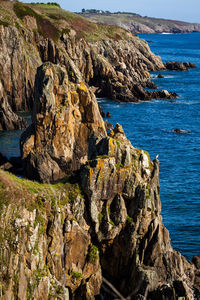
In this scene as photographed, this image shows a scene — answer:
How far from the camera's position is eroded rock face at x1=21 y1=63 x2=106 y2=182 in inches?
1617

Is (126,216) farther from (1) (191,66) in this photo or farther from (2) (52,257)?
(1) (191,66)

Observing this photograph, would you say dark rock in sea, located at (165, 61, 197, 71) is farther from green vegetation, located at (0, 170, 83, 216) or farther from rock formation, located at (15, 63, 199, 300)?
green vegetation, located at (0, 170, 83, 216)

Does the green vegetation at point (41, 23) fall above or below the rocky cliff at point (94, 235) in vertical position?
above

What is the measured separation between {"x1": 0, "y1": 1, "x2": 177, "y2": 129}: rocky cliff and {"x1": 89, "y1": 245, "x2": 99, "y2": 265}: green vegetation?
1959 inches

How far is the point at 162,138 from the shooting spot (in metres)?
66.4

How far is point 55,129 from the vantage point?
41656 mm

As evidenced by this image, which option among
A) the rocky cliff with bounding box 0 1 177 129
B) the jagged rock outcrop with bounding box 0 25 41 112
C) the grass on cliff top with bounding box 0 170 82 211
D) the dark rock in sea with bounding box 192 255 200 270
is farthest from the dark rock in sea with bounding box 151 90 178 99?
the grass on cliff top with bounding box 0 170 82 211

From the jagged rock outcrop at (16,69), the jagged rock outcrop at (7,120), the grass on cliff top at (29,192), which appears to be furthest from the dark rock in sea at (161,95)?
the grass on cliff top at (29,192)

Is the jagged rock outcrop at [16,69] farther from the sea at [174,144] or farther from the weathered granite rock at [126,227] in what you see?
the weathered granite rock at [126,227]

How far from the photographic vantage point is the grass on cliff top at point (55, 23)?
9912 centimetres

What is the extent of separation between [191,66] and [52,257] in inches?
5621

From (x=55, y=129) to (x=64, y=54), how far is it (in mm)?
60731

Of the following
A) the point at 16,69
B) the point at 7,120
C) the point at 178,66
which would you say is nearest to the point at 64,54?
the point at 16,69

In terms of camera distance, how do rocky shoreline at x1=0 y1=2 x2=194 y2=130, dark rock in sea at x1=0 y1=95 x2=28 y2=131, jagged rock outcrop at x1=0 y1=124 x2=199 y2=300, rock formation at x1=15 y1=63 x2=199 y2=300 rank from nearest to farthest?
jagged rock outcrop at x1=0 y1=124 x2=199 y2=300
rock formation at x1=15 y1=63 x2=199 y2=300
dark rock in sea at x1=0 y1=95 x2=28 y2=131
rocky shoreline at x1=0 y1=2 x2=194 y2=130
